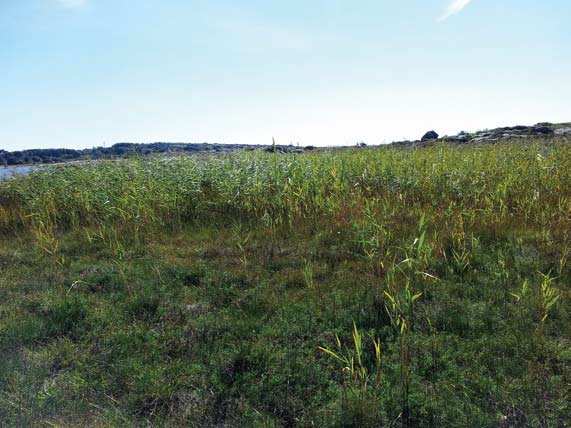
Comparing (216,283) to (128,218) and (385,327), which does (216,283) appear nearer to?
(385,327)

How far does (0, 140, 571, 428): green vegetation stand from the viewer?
2.78 meters

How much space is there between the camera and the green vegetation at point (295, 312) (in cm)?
278

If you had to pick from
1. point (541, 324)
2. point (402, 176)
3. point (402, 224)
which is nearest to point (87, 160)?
point (402, 176)

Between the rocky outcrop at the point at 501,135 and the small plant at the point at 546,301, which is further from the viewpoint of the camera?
the rocky outcrop at the point at 501,135

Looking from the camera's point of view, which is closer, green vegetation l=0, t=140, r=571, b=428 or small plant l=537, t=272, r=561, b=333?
green vegetation l=0, t=140, r=571, b=428

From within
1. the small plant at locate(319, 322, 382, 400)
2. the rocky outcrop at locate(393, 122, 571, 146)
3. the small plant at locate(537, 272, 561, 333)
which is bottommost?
the small plant at locate(319, 322, 382, 400)

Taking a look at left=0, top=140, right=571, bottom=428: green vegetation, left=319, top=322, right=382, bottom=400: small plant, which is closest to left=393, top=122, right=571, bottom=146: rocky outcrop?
left=0, top=140, right=571, bottom=428: green vegetation

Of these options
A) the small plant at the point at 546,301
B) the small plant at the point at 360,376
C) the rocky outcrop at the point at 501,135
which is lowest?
the small plant at the point at 360,376

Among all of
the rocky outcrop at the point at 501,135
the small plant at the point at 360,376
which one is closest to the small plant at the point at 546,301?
the small plant at the point at 360,376

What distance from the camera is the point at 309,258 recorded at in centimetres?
509

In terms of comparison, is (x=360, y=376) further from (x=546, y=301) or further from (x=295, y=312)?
(x=546, y=301)

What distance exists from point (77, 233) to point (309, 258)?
4386 millimetres

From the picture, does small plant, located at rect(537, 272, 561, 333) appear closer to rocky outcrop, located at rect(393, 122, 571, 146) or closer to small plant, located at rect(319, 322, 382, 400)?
small plant, located at rect(319, 322, 382, 400)

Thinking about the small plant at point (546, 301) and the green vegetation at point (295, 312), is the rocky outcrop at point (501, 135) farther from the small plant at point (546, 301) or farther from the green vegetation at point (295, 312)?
the small plant at point (546, 301)
